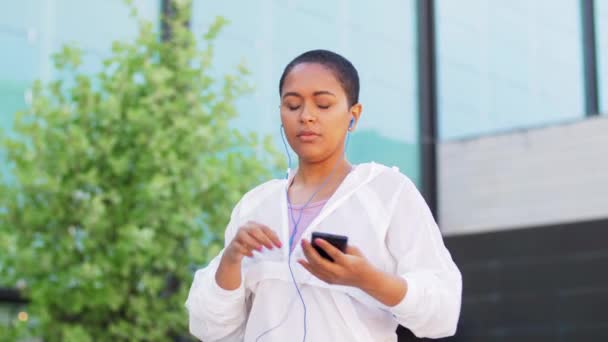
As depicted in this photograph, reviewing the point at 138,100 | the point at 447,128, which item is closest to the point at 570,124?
the point at 447,128

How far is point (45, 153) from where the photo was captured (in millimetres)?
6027

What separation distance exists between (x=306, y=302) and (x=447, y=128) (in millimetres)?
9066

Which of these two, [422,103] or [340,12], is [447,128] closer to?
[422,103]

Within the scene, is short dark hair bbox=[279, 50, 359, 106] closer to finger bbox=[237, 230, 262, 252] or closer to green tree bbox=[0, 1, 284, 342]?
finger bbox=[237, 230, 262, 252]

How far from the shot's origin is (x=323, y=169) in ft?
5.85

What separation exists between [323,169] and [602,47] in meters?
9.65

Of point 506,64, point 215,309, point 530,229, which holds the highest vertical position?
point 506,64

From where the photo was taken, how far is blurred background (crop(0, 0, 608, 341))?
7.79 meters

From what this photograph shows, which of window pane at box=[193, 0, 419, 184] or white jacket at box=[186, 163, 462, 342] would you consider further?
window pane at box=[193, 0, 419, 184]

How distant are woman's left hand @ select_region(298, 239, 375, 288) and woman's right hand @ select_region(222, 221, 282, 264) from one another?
0.08 meters

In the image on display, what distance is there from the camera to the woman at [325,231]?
1.65 m

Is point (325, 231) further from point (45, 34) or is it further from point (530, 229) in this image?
point (530, 229)

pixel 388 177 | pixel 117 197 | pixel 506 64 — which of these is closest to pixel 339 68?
pixel 388 177

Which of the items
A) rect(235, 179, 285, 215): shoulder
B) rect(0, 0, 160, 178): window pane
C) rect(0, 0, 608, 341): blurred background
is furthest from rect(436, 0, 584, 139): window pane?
rect(235, 179, 285, 215): shoulder
